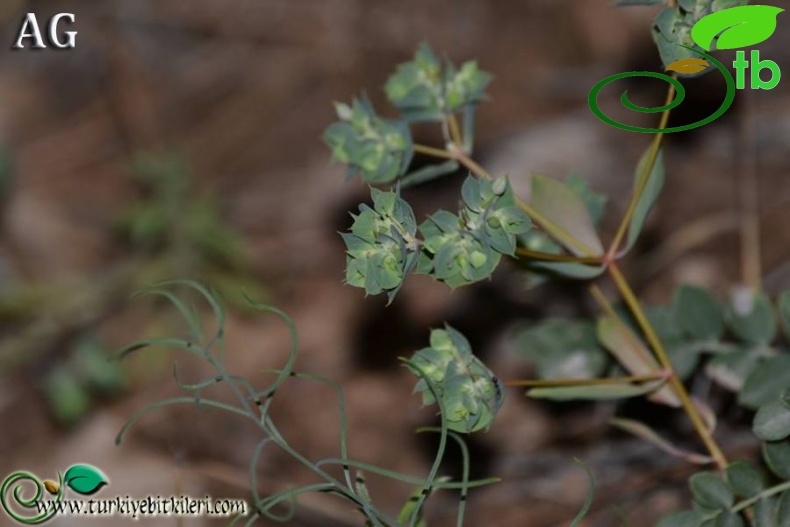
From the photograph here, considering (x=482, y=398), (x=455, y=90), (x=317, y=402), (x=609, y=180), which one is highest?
(x=455, y=90)

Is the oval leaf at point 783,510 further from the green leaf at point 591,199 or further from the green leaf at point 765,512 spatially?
the green leaf at point 591,199

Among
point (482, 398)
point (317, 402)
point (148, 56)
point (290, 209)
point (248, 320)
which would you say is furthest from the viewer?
point (148, 56)

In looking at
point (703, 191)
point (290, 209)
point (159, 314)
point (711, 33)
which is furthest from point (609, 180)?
point (711, 33)

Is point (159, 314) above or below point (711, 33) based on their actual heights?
below

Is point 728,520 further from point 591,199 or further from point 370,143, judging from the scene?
point 370,143

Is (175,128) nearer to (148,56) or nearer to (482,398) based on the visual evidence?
(148,56)

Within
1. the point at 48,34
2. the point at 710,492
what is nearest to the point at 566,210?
the point at 710,492

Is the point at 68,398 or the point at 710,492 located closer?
the point at 710,492

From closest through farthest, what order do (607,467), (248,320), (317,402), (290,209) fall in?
(607,467), (317,402), (248,320), (290,209)
